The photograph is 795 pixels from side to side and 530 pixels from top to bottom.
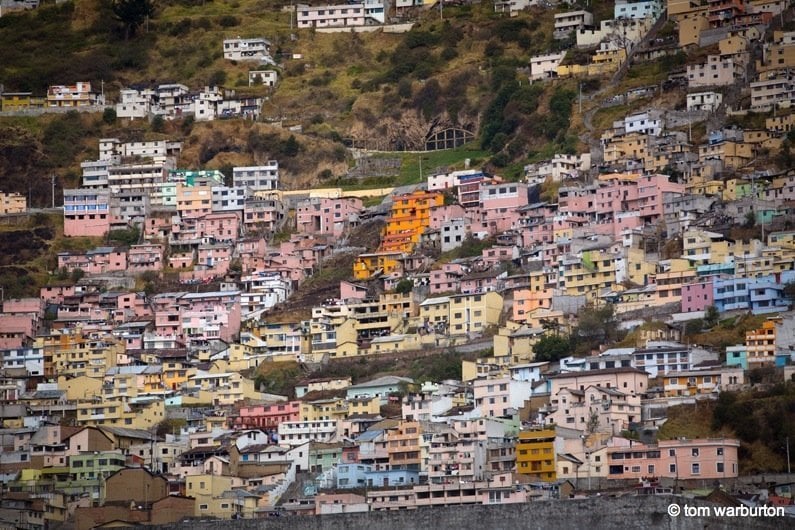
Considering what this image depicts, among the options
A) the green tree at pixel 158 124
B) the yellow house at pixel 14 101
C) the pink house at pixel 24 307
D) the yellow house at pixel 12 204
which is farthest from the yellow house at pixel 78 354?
the yellow house at pixel 14 101

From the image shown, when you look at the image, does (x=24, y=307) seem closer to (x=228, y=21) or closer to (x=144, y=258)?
(x=144, y=258)

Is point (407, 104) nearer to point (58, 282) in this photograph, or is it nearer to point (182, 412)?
point (58, 282)

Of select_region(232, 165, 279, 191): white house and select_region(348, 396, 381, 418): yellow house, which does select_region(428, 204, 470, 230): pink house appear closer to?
select_region(232, 165, 279, 191): white house

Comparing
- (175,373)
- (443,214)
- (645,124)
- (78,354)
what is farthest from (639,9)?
(78,354)

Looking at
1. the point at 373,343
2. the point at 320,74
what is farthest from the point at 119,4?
the point at 373,343

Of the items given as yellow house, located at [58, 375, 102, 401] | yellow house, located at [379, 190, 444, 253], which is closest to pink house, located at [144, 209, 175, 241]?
yellow house, located at [379, 190, 444, 253]
